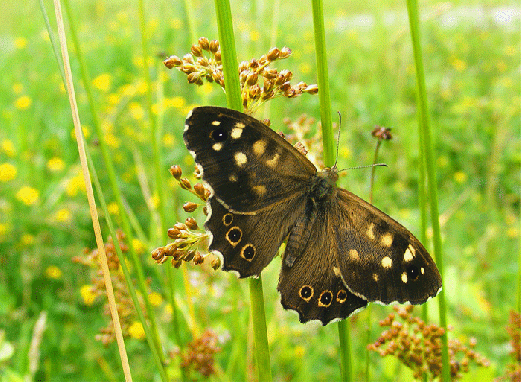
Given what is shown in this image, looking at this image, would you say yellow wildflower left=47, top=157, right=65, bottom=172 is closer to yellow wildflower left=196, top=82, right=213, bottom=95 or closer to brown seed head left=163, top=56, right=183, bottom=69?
yellow wildflower left=196, top=82, right=213, bottom=95

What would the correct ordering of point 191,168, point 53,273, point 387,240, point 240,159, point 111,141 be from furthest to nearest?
point 111,141
point 191,168
point 53,273
point 387,240
point 240,159

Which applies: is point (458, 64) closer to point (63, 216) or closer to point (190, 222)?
point (63, 216)

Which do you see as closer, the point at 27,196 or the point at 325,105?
the point at 325,105

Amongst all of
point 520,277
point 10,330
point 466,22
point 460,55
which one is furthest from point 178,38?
point 520,277

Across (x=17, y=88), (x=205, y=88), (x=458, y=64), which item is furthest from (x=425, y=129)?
(x=458, y=64)

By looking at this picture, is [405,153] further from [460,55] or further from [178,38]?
[178,38]
